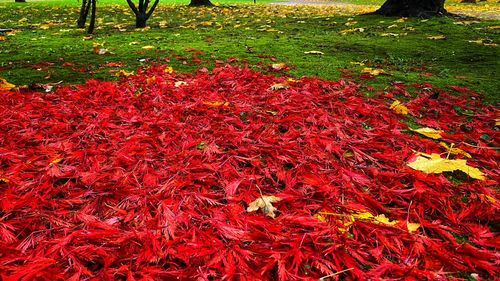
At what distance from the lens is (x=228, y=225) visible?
164cm

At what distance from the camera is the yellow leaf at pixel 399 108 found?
3025 mm

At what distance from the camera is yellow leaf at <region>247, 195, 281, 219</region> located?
5.68 feet

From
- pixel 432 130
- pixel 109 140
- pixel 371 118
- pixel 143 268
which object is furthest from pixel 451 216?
pixel 109 140

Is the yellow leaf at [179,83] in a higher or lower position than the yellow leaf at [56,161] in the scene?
higher

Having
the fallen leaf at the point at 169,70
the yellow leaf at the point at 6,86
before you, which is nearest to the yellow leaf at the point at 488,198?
the fallen leaf at the point at 169,70

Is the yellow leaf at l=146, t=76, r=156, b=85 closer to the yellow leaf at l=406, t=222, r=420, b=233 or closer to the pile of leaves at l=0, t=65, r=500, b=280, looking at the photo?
the pile of leaves at l=0, t=65, r=500, b=280

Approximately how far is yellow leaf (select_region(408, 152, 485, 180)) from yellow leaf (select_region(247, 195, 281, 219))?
95 centimetres

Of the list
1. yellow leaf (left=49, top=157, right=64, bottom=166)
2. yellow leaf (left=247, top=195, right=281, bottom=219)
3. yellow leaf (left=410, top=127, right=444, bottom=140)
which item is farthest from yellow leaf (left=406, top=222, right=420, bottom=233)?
yellow leaf (left=49, top=157, right=64, bottom=166)

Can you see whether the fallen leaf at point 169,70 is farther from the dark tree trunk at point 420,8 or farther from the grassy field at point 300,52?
the dark tree trunk at point 420,8

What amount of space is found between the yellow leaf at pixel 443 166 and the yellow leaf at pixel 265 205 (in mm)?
946

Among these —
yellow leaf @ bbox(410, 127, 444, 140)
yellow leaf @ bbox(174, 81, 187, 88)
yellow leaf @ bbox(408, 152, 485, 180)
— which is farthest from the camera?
yellow leaf @ bbox(174, 81, 187, 88)

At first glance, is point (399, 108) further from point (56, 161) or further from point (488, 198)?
point (56, 161)

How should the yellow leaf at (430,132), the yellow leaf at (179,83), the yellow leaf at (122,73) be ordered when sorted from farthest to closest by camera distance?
1. the yellow leaf at (122,73)
2. the yellow leaf at (179,83)
3. the yellow leaf at (430,132)

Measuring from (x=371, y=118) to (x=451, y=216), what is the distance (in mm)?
1286
